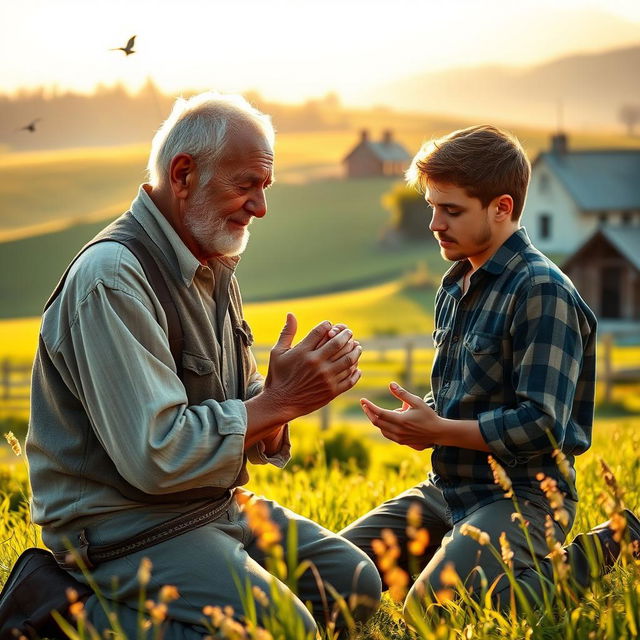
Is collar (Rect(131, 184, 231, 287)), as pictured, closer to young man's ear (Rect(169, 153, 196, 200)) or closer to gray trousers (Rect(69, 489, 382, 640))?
young man's ear (Rect(169, 153, 196, 200))

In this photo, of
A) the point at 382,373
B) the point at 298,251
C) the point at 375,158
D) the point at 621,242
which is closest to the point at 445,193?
the point at 382,373

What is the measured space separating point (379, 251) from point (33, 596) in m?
62.8

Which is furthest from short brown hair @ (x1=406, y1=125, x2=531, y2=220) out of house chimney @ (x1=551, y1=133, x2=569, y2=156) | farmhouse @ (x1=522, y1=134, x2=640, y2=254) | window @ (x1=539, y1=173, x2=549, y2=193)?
window @ (x1=539, y1=173, x2=549, y2=193)

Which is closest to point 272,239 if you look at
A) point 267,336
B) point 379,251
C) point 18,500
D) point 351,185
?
point 379,251

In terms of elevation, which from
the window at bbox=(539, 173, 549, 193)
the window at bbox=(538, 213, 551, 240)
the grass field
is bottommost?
the grass field

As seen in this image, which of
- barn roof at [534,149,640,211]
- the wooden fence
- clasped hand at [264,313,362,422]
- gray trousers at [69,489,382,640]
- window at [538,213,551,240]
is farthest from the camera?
window at [538,213,551,240]

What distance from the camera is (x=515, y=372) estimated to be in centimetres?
372

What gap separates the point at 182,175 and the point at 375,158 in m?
76.2

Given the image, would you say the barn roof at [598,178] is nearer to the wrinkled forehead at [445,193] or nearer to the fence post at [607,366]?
the fence post at [607,366]

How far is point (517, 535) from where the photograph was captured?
3703 millimetres

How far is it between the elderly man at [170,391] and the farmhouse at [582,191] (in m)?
45.8

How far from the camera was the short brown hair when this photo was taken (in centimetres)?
378

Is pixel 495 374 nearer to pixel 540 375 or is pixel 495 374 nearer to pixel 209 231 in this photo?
pixel 540 375

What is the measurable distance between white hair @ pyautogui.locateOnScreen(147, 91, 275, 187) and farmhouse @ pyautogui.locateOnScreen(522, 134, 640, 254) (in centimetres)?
4580
